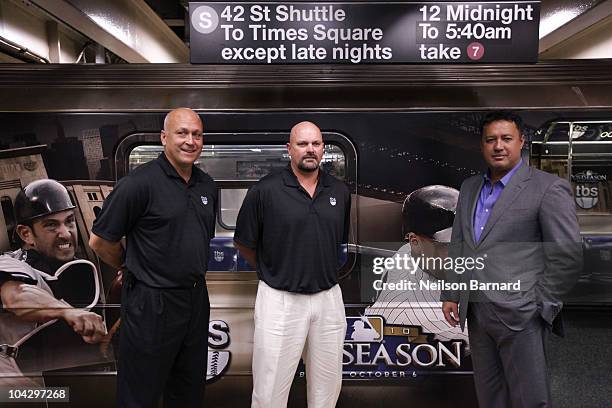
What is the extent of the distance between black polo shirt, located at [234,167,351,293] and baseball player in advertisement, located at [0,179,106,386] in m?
1.02

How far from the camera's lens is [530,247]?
2180mm

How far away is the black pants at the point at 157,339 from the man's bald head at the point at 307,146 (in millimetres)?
730

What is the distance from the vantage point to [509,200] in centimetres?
217

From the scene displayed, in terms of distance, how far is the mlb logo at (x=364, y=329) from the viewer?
2.75 m

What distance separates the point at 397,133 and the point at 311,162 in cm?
65

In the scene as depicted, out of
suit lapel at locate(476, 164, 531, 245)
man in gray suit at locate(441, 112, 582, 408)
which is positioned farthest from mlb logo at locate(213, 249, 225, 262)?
suit lapel at locate(476, 164, 531, 245)

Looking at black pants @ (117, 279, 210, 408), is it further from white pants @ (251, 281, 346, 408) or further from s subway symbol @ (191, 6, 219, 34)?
s subway symbol @ (191, 6, 219, 34)

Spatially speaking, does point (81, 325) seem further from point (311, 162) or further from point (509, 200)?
point (509, 200)

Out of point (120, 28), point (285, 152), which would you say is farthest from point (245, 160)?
point (120, 28)

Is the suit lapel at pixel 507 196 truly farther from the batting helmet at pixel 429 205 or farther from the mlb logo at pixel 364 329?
the mlb logo at pixel 364 329

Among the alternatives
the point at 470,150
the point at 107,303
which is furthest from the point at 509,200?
the point at 107,303

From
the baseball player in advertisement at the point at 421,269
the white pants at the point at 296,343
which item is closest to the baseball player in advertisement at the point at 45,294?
the white pants at the point at 296,343

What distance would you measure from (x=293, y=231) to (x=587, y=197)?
73.0 inches

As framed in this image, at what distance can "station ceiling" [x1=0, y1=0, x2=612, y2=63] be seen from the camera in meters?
3.88
